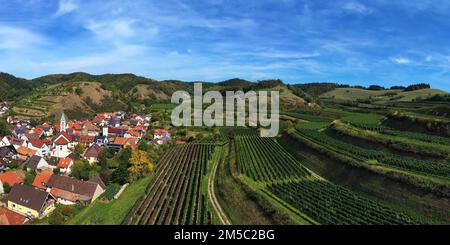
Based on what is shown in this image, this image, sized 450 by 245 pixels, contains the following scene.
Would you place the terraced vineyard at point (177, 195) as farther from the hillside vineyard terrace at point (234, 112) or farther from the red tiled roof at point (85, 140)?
the hillside vineyard terrace at point (234, 112)

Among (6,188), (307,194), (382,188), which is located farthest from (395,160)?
(6,188)

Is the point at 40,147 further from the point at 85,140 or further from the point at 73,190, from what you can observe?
the point at 73,190

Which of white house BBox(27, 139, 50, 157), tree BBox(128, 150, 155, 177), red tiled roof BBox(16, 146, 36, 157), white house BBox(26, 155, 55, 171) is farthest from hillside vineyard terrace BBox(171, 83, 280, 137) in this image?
white house BBox(26, 155, 55, 171)

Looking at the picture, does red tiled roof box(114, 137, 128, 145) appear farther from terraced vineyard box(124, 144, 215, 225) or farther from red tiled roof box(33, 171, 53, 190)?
red tiled roof box(33, 171, 53, 190)

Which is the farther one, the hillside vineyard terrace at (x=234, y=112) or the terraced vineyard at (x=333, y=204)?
the hillside vineyard terrace at (x=234, y=112)

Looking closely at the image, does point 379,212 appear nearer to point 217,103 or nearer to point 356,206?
point 356,206

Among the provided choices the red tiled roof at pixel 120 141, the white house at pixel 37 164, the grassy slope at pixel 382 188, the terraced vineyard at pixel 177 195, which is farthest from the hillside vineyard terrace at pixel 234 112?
the white house at pixel 37 164

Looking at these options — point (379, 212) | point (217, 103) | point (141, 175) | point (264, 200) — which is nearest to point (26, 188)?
point (141, 175)
